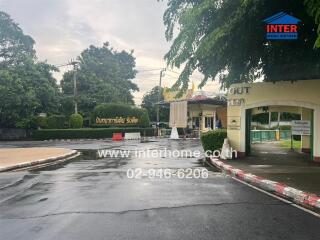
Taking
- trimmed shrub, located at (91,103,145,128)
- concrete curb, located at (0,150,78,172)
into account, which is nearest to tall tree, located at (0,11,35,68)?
trimmed shrub, located at (91,103,145,128)

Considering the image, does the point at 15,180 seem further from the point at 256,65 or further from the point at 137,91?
the point at 137,91

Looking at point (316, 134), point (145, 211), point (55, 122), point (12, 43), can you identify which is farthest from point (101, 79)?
point (145, 211)

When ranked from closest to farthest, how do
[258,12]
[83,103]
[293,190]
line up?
1. [293,190]
2. [258,12]
3. [83,103]

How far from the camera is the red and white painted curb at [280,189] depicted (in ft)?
28.5

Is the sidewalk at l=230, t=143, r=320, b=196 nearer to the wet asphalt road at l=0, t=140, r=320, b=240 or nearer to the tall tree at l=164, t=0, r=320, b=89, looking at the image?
the wet asphalt road at l=0, t=140, r=320, b=240

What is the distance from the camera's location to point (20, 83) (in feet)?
144

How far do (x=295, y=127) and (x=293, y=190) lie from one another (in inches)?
457

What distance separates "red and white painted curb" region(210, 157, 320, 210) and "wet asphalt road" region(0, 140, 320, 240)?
21.9 inches

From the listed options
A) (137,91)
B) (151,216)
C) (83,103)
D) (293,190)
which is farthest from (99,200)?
(137,91)

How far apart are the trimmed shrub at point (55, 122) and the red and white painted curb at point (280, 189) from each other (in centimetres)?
3474

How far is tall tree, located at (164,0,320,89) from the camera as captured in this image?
11.9 metres

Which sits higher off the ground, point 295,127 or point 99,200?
point 295,127

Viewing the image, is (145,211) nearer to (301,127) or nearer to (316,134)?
(316,134)

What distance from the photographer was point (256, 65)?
1778 cm
